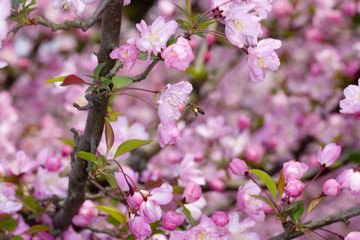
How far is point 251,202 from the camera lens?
1409 mm

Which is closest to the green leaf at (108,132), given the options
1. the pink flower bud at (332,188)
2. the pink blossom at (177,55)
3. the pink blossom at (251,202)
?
the pink blossom at (177,55)

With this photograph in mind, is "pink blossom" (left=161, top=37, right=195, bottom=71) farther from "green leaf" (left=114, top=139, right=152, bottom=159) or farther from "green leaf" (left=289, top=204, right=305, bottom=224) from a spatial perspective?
"green leaf" (left=289, top=204, right=305, bottom=224)

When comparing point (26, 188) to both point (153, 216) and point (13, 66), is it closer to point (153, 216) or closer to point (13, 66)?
point (153, 216)

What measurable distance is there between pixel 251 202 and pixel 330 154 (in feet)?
0.96

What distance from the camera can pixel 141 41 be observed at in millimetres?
1097

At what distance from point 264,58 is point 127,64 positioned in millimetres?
378

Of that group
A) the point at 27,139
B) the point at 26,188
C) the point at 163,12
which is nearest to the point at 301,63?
the point at 163,12

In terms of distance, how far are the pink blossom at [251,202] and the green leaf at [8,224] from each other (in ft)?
2.57

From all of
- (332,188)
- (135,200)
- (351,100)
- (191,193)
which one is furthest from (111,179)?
(351,100)

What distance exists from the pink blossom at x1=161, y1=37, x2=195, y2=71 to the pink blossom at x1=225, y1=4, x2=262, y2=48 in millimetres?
135

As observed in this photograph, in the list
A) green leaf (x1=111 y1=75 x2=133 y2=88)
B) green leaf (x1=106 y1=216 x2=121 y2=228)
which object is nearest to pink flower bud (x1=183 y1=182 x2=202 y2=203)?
green leaf (x1=106 y1=216 x2=121 y2=228)

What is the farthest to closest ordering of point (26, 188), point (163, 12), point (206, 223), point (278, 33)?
point (278, 33) → point (163, 12) → point (26, 188) → point (206, 223)

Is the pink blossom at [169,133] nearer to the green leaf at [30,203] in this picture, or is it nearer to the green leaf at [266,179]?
the green leaf at [266,179]

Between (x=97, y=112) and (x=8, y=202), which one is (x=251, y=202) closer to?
(x=97, y=112)
